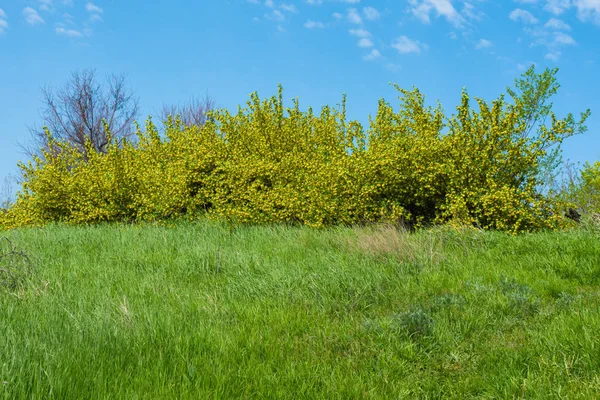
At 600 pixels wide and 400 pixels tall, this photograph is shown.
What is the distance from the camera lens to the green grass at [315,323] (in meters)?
3.08

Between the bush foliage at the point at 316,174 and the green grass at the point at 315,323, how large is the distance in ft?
8.03

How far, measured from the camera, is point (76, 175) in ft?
43.8

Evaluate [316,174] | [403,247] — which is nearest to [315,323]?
[403,247]

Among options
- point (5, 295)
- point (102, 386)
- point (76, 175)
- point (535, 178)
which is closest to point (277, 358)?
point (102, 386)

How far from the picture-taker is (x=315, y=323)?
4.24 metres

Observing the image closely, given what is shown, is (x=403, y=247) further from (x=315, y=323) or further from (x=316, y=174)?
(x=316, y=174)

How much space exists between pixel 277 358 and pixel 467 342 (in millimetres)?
1552

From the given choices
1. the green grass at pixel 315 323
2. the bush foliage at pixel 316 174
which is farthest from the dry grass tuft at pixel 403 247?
the bush foliage at pixel 316 174

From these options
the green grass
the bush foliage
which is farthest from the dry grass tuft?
the bush foliage

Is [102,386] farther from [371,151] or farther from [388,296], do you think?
[371,151]

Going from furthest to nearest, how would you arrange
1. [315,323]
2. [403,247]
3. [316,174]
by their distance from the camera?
[316,174] → [403,247] → [315,323]

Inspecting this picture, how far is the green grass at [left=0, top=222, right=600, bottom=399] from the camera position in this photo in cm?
308

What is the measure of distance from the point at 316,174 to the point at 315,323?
6.25 metres

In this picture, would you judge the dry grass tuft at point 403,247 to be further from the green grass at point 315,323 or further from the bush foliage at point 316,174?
the bush foliage at point 316,174
